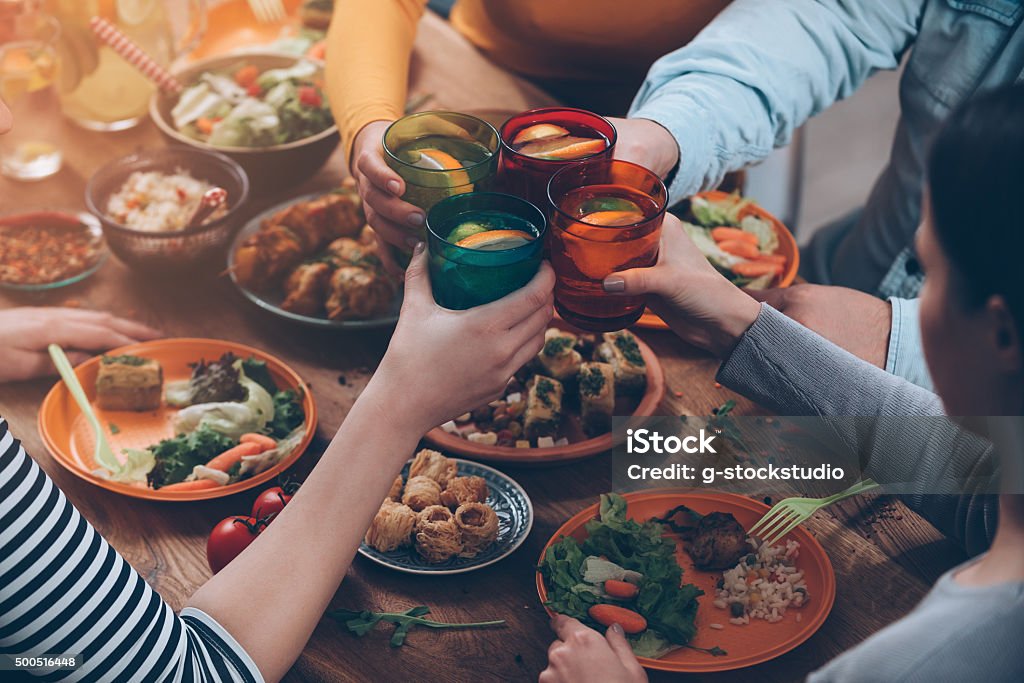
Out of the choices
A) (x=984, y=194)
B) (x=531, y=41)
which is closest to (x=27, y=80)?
(x=531, y=41)

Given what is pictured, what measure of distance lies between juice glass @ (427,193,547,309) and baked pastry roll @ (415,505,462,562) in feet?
1.10

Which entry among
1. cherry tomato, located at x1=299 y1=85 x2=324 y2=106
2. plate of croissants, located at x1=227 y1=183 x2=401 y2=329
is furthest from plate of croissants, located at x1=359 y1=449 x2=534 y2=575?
cherry tomato, located at x1=299 y1=85 x2=324 y2=106

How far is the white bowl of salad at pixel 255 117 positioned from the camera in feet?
7.16

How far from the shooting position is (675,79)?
1914mm

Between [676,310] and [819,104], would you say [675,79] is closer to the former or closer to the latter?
[819,104]

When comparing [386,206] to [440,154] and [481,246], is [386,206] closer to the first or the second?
[440,154]

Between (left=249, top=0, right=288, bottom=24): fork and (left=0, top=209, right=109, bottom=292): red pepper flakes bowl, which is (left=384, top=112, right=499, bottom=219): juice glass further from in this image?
(left=249, top=0, right=288, bottom=24): fork

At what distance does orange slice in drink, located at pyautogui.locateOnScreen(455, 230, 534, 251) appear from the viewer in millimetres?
1200

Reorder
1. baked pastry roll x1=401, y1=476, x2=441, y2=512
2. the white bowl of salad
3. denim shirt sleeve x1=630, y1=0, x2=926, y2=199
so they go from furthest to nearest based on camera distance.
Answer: the white bowl of salad → denim shirt sleeve x1=630, y1=0, x2=926, y2=199 → baked pastry roll x1=401, y1=476, x2=441, y2=512

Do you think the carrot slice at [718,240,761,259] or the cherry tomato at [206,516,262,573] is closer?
the cherry tomato at [206,516,262,573]

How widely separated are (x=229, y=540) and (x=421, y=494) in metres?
0.29

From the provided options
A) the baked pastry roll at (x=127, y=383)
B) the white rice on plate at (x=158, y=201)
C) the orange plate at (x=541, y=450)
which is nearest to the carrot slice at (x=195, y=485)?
the baked pastry roll at (x=127, y=383)

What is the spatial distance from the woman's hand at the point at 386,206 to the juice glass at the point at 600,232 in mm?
247

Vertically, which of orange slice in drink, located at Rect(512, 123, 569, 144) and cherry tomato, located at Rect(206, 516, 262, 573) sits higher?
orange slice in drink, located at Rect(512, 123, 569, 144)
